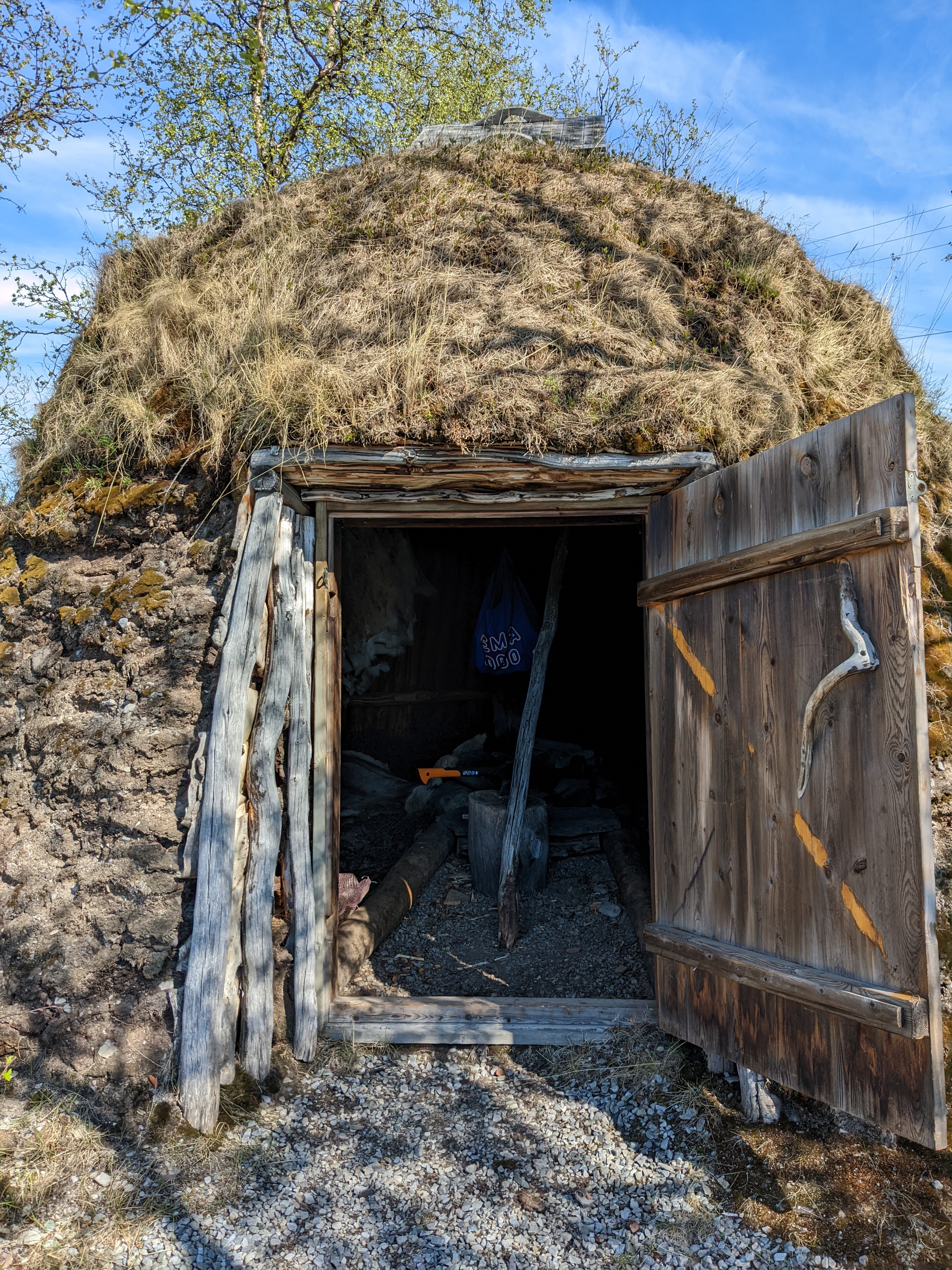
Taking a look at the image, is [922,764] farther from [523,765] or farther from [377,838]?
[377,838]

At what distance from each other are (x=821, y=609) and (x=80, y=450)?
3614 mm

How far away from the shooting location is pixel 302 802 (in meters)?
3.62

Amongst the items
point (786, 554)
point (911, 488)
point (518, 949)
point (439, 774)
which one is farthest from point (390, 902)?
point (911, 488)

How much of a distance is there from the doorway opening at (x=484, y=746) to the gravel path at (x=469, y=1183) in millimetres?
668

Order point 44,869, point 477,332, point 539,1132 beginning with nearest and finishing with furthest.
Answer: point 539,1132 < point 44,869 < point 477,332

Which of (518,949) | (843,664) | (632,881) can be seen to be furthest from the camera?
(632,881)

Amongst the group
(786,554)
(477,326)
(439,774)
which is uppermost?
(477,326)

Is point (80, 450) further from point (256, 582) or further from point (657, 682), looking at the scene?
point (657, 682)

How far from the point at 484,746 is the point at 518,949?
332 cm

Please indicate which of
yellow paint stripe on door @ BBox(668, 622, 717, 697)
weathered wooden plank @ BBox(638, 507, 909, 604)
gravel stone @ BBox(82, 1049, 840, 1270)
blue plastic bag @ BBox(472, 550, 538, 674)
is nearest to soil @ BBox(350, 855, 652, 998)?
gravel stone @ BBox(82, 1049, 840, 1270)

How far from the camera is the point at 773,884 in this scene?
2.85 metres

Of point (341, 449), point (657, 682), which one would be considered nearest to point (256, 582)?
point (341, 449)

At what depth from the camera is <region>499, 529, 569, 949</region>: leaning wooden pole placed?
495cm

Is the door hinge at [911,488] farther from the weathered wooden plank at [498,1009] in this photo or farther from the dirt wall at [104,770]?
the dirt wall at [104,770]
